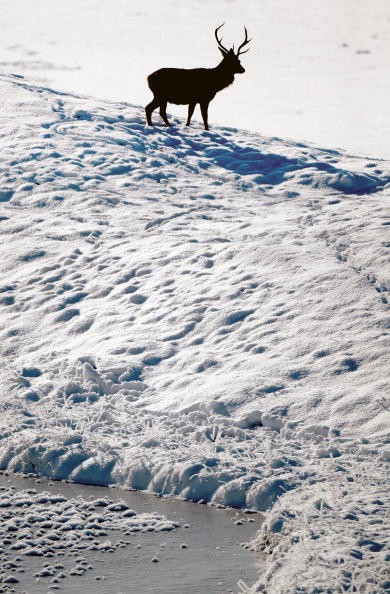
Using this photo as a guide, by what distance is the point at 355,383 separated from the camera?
7.58 meters

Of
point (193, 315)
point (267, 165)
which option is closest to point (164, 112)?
point (267, 165)

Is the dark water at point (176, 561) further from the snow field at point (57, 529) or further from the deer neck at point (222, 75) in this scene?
the deer neck at point (222, 75)

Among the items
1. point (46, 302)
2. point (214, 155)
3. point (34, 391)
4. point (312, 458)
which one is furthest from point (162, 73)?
point (312, 458)

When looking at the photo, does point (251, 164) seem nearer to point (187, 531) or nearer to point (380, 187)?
point (380, 187)

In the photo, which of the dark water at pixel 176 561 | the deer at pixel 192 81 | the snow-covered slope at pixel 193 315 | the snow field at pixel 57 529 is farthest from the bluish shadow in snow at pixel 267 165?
the snow field at pixel 57 529

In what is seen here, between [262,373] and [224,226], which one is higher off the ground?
[224,226]

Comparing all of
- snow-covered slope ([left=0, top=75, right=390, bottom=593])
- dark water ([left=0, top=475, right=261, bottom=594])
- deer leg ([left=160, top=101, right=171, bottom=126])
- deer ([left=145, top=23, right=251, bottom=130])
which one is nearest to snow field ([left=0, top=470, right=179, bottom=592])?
dark water ([left=0, top=475, right=261, bottom=594])

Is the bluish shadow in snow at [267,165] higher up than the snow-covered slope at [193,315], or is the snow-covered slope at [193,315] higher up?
the bluish shadow in snow at [267,165]

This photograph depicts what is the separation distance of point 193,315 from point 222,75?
7650 mm

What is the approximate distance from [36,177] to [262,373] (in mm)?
7367

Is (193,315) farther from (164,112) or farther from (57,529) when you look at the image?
(164,112)

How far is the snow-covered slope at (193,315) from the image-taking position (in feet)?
22.3

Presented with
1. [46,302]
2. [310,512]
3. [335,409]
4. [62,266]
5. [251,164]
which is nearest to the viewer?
[310,512]

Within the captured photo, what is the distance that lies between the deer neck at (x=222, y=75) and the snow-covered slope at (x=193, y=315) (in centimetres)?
114
